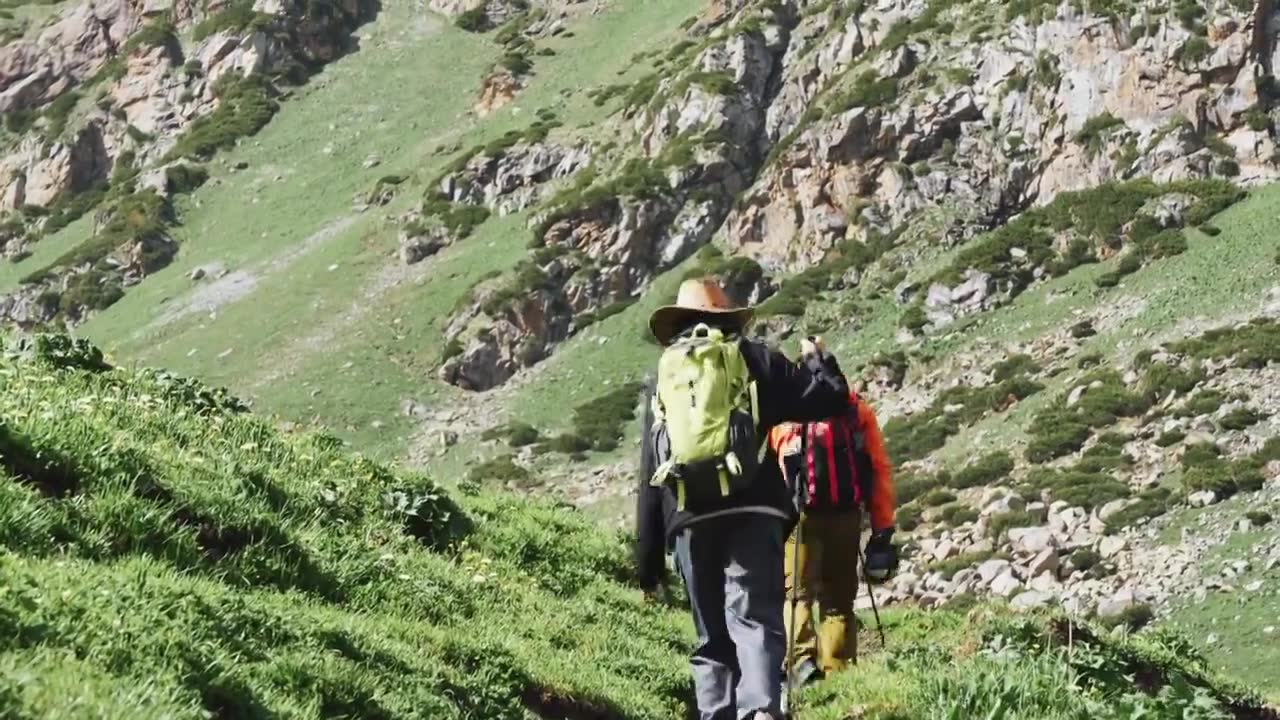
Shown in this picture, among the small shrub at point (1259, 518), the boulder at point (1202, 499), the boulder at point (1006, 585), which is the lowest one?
the boulder at point (1202, 499)

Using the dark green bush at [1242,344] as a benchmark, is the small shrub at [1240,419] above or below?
above

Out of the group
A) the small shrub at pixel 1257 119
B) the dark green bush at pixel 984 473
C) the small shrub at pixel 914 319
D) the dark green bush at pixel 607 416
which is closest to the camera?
the dark green bush at pixel 984 473

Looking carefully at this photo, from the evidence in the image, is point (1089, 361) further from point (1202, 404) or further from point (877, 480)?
point (877, 480)

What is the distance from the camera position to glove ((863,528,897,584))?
7.44m

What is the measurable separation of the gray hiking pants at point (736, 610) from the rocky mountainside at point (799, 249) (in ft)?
53.9

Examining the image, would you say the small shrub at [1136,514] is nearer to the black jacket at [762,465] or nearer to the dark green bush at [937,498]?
the dark green bush at [937,498]

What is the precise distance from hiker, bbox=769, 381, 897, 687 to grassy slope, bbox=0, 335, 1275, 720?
1.72 ft

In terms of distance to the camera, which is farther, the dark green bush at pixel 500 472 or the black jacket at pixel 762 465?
the dark green bush at pixel 500 472

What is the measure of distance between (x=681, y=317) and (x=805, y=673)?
111 inches

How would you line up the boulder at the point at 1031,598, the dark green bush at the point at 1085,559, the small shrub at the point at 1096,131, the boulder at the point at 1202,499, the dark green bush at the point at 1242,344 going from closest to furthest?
the boulder at the point at 1031,598, the dark green bush at the point at 1085,559, the boulder at the point at 1202,499, the dark green bush at the point at 1242,344, the small shrub at the point at 1096,131

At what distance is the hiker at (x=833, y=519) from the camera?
7.25 meters

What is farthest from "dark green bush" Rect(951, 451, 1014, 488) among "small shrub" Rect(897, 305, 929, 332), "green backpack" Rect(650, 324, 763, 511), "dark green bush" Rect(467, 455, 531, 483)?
"green backpack" Rect(650, 324, 763, 511)

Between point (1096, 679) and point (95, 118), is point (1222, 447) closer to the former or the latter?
point (1096, 679)

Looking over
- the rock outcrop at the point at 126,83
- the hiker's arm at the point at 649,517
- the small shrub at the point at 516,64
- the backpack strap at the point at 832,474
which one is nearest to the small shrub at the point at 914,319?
the backpack strap at the point at 832,474
